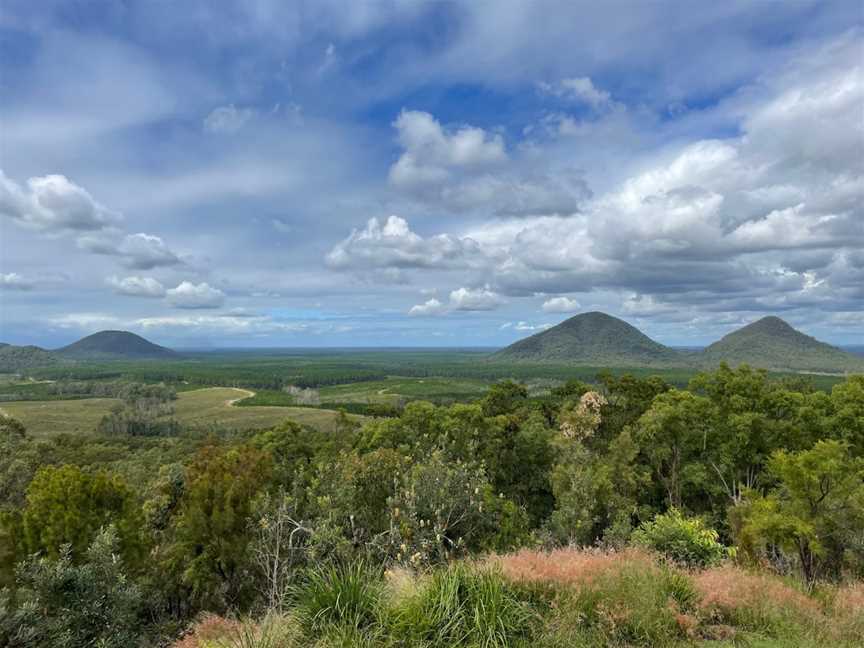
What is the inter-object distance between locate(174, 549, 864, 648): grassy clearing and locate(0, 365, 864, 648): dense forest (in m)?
0.03

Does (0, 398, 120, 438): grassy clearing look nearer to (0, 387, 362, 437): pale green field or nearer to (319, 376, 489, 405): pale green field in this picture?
(0, 387, 362, 437): pale green field

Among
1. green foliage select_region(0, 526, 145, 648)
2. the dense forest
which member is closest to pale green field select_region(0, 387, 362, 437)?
the dense forest

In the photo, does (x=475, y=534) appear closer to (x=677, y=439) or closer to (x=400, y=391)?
(x=677, y=439)

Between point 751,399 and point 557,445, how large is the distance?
47.0 ft

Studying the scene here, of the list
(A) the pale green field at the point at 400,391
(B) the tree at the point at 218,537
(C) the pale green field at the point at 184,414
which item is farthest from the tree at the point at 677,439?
(A) the pale green field at the point at 400,391

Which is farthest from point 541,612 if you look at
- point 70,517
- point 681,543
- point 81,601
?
point 70,517

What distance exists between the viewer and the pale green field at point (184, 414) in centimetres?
10151

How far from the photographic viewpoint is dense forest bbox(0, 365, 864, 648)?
6336mm

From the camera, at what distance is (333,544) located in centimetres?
923

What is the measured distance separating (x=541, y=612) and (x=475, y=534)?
5.88 m

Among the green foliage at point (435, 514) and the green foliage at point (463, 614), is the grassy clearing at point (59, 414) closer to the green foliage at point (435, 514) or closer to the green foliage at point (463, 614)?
the green foliage at point (435, 514)

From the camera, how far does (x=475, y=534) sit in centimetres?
Result: 1220

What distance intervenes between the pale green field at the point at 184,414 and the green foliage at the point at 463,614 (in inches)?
3418

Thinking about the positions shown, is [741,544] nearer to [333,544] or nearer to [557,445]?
[557,445]
